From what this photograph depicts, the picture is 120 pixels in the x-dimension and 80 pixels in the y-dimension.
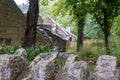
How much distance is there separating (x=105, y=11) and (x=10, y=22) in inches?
267

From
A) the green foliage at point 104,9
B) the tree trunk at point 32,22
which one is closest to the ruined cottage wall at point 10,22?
the green foliage at point 104,9

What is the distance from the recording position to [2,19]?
58.6 feet

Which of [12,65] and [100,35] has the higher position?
[12,65]

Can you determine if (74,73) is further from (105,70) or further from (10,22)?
(10,22)

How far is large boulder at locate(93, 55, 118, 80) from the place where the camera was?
1.68m

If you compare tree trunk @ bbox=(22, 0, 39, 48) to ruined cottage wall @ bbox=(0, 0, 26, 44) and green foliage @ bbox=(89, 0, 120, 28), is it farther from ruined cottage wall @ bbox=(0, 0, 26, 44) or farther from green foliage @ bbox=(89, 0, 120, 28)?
ruined cottage wall @ bbox=(0, 0, 26, 44)

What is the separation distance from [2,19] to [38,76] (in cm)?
1664

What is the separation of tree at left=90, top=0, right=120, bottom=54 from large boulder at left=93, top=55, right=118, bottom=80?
443 inches

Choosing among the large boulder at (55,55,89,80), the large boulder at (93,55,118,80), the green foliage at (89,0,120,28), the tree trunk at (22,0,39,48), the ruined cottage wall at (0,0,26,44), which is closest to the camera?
the large boulder at (55,55,89,80)

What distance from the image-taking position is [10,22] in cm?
1838

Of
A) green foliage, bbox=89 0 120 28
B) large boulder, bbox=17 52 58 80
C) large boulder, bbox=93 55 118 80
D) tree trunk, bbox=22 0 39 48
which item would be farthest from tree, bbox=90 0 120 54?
large boulder, bbox=17 52 58 80

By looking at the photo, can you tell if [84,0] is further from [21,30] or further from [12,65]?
[12,65]

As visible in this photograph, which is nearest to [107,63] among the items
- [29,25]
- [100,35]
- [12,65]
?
[12,65]

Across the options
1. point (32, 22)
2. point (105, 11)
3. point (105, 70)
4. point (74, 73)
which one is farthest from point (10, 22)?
point (74, 73)
